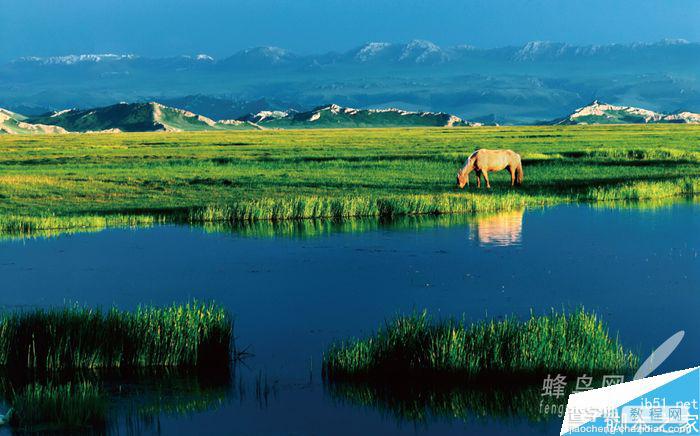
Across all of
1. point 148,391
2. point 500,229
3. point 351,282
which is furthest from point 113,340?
point 500,229

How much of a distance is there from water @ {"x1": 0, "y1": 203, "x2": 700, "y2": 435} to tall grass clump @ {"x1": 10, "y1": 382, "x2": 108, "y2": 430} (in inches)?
19.6

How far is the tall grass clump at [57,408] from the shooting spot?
487 inches

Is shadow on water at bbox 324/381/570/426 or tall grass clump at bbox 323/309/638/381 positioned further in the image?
tall grass clump at bbox 323/309/638/381

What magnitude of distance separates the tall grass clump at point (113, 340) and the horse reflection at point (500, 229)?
12.4 meters

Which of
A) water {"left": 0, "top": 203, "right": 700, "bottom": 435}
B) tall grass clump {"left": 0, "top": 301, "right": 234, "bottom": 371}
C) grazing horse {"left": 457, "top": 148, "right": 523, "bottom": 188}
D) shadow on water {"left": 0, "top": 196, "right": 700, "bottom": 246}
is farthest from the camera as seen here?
grazing horse {"left": 457, "top": 148, "right": 523, "bottom": 188}

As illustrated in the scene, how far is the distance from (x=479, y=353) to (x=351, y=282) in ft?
25.1

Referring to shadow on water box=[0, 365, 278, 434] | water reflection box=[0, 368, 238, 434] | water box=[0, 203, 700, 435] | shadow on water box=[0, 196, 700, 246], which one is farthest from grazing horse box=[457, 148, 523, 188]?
water reflection box=[0, 368, 238, 434]

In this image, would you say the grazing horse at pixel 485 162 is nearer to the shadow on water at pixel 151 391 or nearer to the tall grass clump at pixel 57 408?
the shadow on water at pixel 151 391

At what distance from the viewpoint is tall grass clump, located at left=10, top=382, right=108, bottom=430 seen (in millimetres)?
12375

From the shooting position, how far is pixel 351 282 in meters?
21.6

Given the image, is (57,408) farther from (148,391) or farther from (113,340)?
(113,340)

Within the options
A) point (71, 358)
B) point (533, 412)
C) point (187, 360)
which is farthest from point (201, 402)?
point (533, 412)

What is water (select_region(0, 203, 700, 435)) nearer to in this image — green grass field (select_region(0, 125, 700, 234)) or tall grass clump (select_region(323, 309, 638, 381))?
tall grass clump (select_region(323, 309, 638, 381))

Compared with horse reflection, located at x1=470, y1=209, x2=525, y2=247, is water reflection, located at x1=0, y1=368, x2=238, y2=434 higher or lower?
lower
